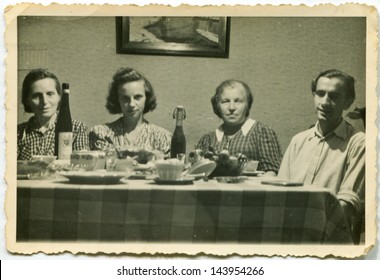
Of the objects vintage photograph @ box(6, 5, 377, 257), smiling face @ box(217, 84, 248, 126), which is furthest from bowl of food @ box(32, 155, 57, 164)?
smiling face @ box(217, 84, 248, 126)

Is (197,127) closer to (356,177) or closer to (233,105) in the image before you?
(233,105)

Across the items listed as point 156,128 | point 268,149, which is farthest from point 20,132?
point 268,149

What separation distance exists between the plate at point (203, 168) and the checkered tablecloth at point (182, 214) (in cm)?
2

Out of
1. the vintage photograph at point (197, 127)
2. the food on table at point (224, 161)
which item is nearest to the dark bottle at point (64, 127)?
the vintage photograph at point (197, 127)

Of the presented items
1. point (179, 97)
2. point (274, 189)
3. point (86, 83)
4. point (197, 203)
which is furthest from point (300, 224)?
point (86, 83)

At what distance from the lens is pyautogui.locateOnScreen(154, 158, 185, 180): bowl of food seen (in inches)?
40.7

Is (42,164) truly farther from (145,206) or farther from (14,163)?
(145,206)

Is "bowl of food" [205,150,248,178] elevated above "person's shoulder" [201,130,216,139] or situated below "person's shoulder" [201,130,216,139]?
below

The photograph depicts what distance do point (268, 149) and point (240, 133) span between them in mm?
63

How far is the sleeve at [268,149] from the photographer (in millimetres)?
1063

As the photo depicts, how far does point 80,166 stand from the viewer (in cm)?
104

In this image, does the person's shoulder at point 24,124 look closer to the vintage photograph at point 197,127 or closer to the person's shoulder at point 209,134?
the vintage photograph at point 197,127

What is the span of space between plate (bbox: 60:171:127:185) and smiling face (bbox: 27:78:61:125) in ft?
0.40

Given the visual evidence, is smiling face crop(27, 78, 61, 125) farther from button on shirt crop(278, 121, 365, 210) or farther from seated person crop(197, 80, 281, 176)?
button on shirt crop(278, 121, 365, 210)
